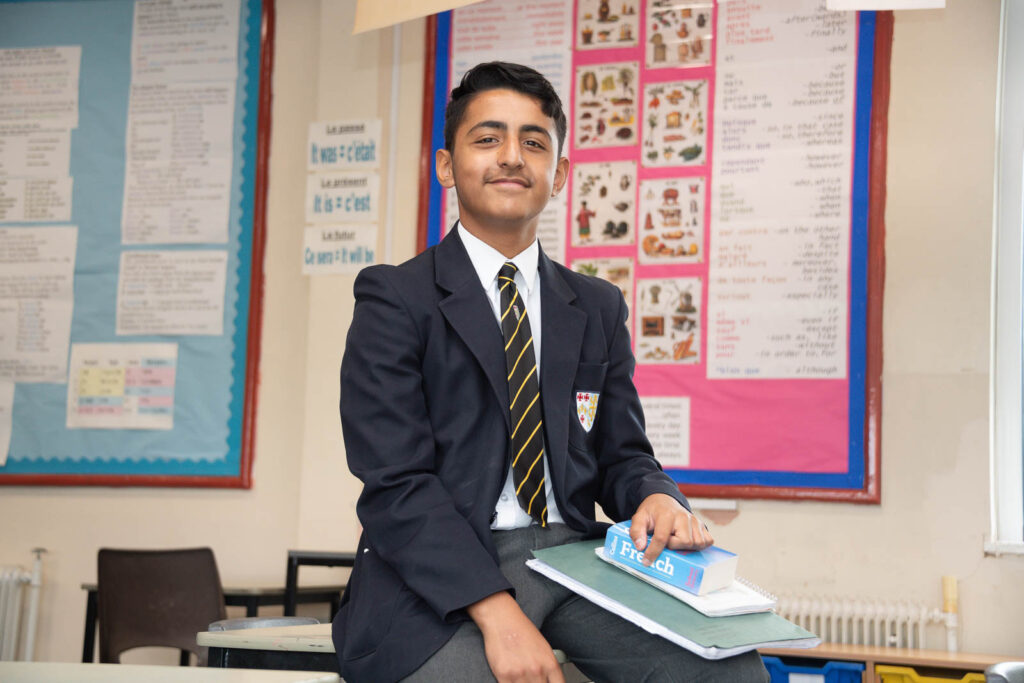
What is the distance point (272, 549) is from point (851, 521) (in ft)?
7.30

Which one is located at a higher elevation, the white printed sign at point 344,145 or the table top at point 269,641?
the white printed sign at point 344,145

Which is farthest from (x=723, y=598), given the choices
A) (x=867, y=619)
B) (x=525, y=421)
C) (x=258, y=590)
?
(x=258, y=590)

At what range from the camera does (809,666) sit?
3.15 metres

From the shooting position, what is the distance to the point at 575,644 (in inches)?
58.6

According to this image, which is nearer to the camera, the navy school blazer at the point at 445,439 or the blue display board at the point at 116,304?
the navy school blazer at the point at 445,439

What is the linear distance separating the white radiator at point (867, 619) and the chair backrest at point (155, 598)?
2.00 metres

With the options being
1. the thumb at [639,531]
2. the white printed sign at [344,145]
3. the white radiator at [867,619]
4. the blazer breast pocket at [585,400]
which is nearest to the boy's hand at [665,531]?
the thumb at [639,531]

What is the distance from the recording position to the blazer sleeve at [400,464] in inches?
55.0

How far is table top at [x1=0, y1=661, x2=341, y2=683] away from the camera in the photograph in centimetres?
105

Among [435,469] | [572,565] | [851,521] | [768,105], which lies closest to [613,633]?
[572,565]

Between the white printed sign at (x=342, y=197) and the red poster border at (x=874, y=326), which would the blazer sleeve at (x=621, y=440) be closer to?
the red poster border at (x=874, y=326)

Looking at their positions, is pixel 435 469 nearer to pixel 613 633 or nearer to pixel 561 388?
pixel 561 388

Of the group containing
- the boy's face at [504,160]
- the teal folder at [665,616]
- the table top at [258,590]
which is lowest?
the table top at [258,590]

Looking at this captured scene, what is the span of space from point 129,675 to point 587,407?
0.85 meters
